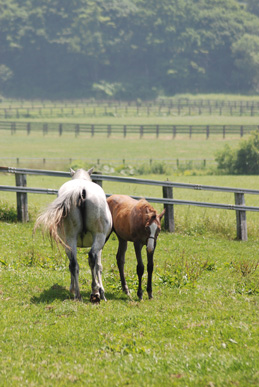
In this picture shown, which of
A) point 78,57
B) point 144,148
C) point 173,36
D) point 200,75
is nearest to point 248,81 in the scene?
point 200,75

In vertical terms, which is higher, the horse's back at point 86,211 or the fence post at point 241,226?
the horse's back at point 86,211

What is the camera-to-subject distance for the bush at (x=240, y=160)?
137 ft

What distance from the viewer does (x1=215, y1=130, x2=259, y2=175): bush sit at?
41906mm

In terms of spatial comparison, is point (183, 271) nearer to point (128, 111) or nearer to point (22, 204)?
point (22, 204)

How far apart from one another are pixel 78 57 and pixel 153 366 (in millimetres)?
153564

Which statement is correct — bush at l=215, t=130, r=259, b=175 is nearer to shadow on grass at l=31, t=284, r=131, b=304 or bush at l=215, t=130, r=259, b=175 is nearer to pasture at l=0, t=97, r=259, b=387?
pasture at l=0, t=97, r=259, b=387

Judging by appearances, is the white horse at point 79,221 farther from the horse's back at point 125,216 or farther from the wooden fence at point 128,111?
the wooden fence at point 128,111

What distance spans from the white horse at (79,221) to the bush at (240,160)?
1332 inches

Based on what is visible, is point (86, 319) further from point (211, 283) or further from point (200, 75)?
point (200, 75)

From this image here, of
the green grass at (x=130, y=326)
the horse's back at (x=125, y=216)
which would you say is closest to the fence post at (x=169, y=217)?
the green grass at (x=130, y=326)

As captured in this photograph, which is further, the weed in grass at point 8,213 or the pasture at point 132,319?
the weed in grass at point 8,213

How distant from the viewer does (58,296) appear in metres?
8.64

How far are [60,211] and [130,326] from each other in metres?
1.98

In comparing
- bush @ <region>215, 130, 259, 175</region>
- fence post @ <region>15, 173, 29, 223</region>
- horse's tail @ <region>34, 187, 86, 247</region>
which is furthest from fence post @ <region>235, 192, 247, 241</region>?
bush @ <region>215, 130, 259, 175</region>
